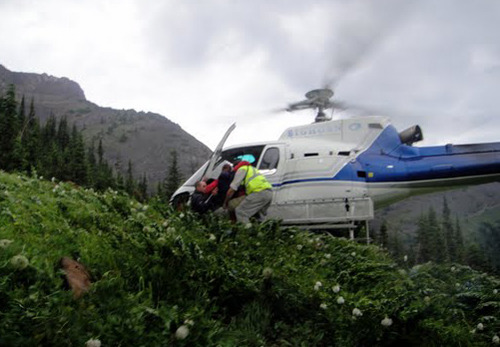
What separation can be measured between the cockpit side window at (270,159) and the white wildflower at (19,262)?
8546mm

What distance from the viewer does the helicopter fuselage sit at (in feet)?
34.4

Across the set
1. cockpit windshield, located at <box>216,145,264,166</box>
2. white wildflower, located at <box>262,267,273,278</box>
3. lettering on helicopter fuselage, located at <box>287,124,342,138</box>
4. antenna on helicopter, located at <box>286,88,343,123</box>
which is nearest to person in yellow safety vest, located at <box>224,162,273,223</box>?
cockpit windshield, located at <box>216,145,264,166</box>

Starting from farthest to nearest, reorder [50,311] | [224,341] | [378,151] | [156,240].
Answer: [378,151], [156,240], [224,341], [50,311]

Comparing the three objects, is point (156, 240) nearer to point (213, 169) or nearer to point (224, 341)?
point (224, 341)

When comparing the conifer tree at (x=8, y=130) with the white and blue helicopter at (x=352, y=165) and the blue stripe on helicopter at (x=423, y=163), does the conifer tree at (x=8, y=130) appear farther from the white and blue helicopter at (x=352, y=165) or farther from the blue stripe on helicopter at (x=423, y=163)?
the blue stripe on helicopter at (x=423, y=163)

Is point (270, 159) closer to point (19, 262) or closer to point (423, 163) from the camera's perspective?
point (423, 163)

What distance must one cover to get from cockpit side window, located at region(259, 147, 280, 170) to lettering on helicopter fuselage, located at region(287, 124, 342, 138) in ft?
4.03

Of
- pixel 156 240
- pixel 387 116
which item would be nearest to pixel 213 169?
pixel 387 116

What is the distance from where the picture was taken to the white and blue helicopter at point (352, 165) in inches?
411

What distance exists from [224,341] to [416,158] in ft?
32.8

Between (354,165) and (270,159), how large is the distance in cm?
228

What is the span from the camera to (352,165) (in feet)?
35.0

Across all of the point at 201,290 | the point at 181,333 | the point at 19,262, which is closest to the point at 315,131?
the point at 201,290

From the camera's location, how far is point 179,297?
3.10 m
